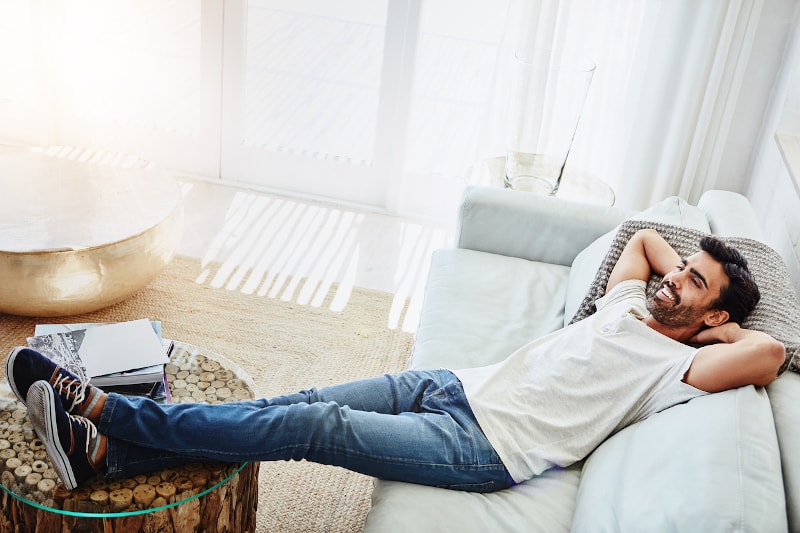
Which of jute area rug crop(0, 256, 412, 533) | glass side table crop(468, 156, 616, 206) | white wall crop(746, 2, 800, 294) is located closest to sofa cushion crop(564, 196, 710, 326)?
white wall crop(746, 2, 800, 294)

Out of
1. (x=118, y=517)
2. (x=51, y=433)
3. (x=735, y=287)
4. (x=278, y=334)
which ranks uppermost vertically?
(x=735, y=287)

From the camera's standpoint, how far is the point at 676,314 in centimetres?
176

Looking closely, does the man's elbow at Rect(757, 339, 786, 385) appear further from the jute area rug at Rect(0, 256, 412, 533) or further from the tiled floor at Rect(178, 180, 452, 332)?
the tiled floor at Rect(178, 180, 452, 332)

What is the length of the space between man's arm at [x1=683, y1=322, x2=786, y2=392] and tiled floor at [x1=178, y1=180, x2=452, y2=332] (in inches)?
56.9

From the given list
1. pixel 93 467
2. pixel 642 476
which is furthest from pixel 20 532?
pixel 642 476

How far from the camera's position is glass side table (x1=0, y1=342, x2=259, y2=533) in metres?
1.46

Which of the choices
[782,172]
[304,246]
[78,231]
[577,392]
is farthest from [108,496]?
[782,172]

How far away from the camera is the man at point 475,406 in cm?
154

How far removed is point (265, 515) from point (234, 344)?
79 cm

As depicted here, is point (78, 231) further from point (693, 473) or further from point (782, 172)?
point (782, 172)

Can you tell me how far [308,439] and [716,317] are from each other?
92cm

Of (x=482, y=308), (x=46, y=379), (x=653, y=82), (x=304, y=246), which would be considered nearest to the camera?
(x=46, y=379)

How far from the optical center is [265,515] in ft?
6.70

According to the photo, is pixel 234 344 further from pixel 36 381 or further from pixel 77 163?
pixel 36 381
